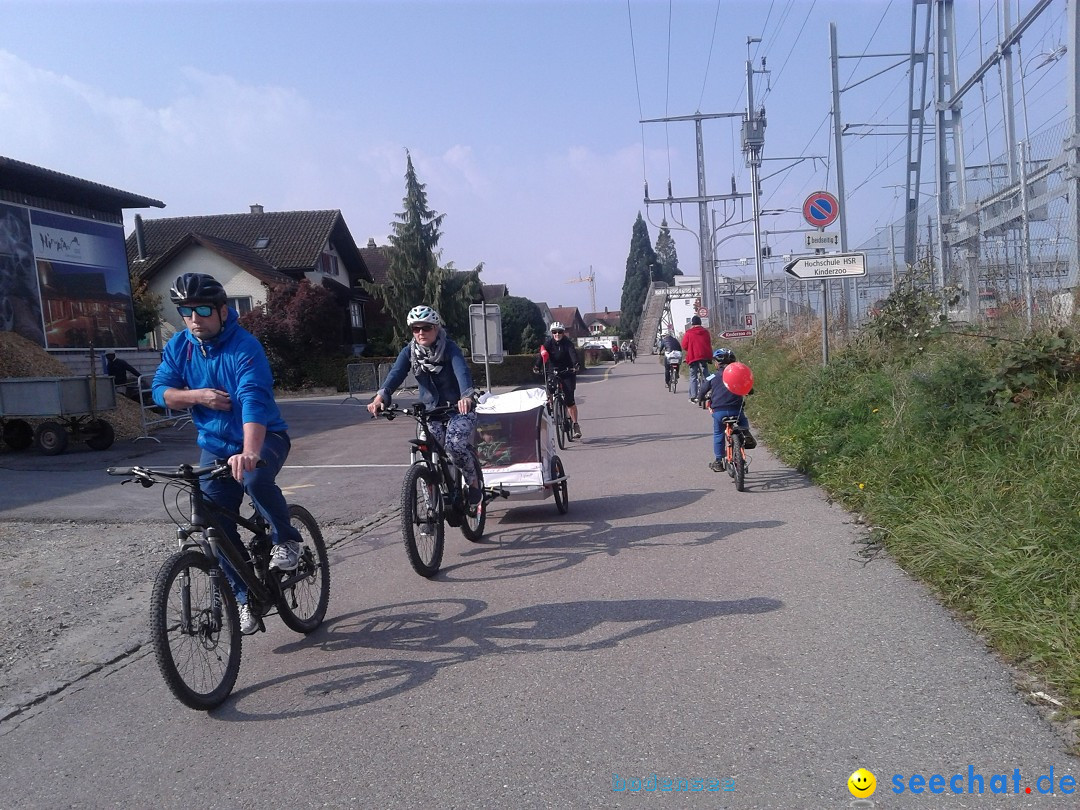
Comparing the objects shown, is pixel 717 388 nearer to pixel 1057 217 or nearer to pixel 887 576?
pixel 887 576

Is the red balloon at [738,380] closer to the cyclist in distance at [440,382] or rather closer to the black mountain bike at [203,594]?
the cyclist in distance at [440,382]

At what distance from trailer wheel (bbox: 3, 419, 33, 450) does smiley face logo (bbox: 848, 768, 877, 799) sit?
48.3 ft

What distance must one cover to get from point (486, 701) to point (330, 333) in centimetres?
3423

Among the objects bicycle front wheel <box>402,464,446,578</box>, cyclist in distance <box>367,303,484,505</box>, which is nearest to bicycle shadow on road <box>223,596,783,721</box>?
bicycle front wheel <box>402,464,446,578</box>

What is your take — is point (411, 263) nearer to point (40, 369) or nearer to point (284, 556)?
point (40, 369)

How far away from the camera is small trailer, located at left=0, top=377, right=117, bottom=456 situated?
45.1ft

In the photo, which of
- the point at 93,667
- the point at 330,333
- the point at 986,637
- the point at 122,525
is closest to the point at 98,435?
the point at 122,525

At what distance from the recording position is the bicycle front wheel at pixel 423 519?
18.8 feet

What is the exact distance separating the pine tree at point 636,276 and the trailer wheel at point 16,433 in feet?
311

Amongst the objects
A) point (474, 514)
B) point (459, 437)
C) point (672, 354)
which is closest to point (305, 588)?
point (459, 437)

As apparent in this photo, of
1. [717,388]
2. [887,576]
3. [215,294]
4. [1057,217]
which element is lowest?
[887,576]

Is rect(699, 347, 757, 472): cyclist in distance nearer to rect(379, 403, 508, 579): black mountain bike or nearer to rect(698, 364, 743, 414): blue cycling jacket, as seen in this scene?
rect(698, 364, 743, 414): blue cycling jacket

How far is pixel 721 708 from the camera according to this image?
3.67 m

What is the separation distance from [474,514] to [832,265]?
8.08 m
